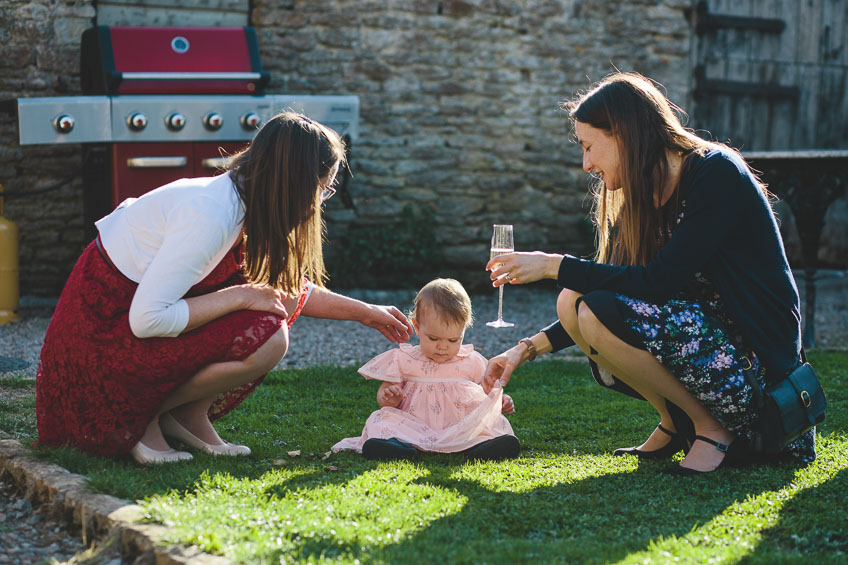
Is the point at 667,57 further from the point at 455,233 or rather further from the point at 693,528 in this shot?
the point at 693,528

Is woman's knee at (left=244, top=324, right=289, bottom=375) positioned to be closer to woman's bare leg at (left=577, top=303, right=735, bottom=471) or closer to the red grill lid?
woman's bare leg at (left=577, top=303, right=735, bottom=471)

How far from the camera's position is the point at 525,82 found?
841 centimetres

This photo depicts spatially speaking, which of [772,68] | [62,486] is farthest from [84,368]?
[772,68]

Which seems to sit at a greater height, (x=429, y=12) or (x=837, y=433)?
(x=429, y=12)

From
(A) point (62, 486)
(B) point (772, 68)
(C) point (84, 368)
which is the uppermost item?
(B) point (772, 68)

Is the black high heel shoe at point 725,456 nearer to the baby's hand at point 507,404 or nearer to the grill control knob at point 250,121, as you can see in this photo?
the baby's hand at point 507,404

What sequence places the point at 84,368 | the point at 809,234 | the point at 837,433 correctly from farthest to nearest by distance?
the point at 809,234, the point at 837,433, the point at 84,368

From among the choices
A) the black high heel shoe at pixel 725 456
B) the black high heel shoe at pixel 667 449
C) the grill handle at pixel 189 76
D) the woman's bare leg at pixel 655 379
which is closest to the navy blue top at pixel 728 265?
the woman's bare leg at pixel 655 379

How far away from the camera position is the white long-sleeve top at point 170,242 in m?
2.84

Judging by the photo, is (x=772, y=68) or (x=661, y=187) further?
(x=772, y=68)

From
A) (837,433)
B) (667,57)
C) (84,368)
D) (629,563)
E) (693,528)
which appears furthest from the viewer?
(667,57)

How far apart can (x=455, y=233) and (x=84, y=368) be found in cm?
560

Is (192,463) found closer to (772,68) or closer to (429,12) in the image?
(429,12)

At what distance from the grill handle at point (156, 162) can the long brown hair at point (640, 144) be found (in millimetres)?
3748
